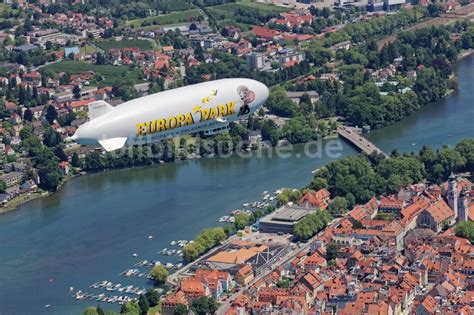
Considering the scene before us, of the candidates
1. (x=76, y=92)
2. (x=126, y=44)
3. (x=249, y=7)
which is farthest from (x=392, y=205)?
(x=249, y=7)

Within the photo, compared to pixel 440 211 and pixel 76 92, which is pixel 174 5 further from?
pixel 440 211

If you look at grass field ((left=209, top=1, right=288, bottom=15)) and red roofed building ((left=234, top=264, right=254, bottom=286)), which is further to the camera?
grass field ((left=209, top=1, right=288, bottom=15))

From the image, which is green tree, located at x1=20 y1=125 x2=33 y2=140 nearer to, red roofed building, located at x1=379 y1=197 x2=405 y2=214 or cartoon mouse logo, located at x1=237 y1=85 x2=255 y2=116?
red roofed building, located at x1=379 y1=197 x2=405 y2=214

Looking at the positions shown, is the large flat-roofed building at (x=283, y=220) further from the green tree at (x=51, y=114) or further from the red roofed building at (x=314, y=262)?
the green tree at (x=51, y=114)

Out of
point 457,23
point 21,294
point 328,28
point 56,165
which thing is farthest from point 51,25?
point 21,294

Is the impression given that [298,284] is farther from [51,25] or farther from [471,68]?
[51,25]

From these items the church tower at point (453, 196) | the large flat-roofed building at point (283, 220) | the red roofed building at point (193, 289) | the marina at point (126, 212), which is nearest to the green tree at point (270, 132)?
the marina at point (126, 212)

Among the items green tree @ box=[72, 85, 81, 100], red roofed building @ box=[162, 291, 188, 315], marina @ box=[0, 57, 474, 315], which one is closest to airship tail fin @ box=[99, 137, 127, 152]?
red roofed building @ box=[162, 291, 188, 315]
